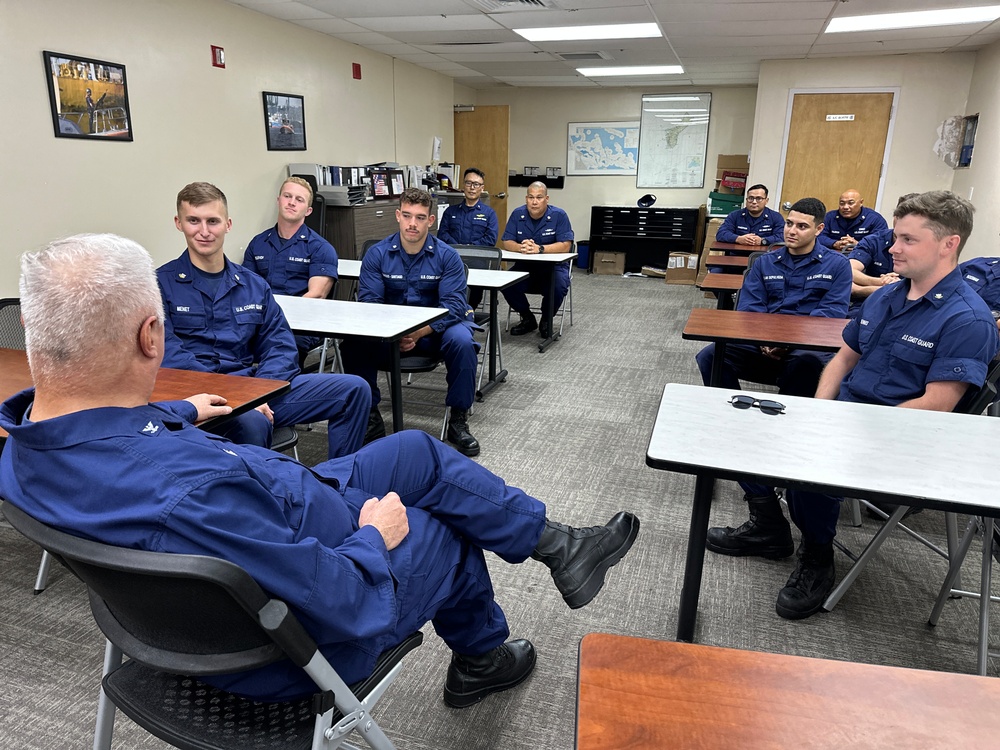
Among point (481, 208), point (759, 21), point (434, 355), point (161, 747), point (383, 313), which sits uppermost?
point (759, 21)

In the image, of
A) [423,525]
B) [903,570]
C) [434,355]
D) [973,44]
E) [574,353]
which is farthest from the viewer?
[973,44]

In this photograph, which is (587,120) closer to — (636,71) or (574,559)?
(636,71)

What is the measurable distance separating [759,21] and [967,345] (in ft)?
14.6

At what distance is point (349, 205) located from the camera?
233 inches

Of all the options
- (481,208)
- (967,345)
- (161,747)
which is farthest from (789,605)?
(481,208)

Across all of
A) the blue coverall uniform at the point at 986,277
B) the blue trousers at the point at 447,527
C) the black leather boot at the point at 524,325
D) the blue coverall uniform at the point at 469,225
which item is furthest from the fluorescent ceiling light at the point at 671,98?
the blue trousers at the point at 447,527

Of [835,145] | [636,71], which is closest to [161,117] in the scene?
[636,71]

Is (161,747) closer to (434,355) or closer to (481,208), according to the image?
(434,355)

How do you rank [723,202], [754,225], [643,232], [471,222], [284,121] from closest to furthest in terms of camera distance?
[284,121]
[471,222]
[754,225]
[723,202]
[643,232]

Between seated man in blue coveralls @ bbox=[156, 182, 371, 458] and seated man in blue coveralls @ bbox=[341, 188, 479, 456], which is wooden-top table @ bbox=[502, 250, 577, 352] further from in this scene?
seated man in blue coveralls @ bbox=[156, 182, 371, 458]

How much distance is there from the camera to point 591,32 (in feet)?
19.3

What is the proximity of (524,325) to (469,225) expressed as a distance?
1.11 metres

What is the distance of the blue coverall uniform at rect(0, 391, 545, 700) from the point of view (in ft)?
2.94

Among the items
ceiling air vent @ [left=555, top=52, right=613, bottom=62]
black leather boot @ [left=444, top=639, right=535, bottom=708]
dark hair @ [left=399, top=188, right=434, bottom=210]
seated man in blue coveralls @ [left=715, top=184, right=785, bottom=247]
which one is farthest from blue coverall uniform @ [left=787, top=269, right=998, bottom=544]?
ceiling air vent @ [left=555, top=52, right=613, bottom=62]
